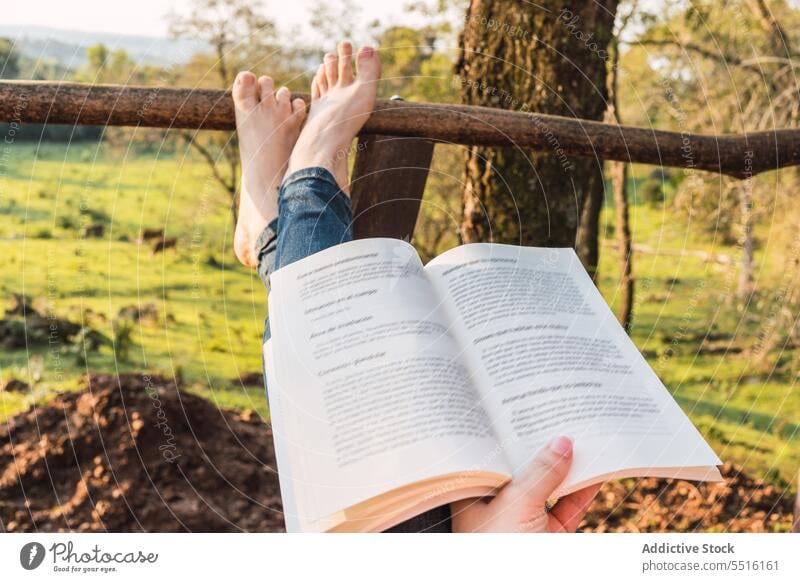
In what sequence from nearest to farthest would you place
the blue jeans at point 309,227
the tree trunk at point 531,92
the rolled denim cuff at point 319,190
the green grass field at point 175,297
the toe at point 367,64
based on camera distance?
1. the blue jeans at point 309,227
2. the rolled denim cuff at point 319,190
3. the toe at point 367,64
4. the tree trunk at point 531,92
5. the green grass field at point 175,297

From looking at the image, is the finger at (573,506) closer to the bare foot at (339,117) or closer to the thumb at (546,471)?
the thumb at (546,471)

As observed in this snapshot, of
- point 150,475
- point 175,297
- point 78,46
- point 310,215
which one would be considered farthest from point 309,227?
point 175,297

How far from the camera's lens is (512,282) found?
96cm

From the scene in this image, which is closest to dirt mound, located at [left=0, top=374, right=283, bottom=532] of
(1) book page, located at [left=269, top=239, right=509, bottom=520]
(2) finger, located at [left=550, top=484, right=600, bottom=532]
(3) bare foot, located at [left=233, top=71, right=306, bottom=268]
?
(3) bare foot, located at [left=233, top=71, right=306, bottom=268]

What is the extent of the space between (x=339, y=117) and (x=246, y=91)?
0.13m

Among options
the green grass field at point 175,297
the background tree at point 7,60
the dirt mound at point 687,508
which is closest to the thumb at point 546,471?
the dirt mound at point 687,508

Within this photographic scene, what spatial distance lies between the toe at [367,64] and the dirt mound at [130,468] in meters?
0.76

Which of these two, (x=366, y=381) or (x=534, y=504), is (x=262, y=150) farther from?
(x=534, y=504)

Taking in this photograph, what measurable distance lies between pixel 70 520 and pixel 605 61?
53.3 inches

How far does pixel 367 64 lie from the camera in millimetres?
1204

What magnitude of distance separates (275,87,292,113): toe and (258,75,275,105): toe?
0.8 inches

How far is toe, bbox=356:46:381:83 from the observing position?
119cm

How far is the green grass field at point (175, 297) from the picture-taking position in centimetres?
235
